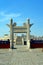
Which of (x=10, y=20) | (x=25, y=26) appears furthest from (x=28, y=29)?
(x=10, y=20)

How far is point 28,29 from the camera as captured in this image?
138ft

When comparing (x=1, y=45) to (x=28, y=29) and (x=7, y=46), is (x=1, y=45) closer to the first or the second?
(x=7, y=46)

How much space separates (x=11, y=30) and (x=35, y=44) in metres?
5.21

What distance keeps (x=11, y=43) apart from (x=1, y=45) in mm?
1917

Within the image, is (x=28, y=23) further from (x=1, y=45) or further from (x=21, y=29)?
(x=1, y=45)

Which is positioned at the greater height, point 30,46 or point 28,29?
point 28,29

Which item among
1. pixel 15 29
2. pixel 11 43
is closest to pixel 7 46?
pixel 11 43

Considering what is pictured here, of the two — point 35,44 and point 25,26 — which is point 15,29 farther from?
point 35,44

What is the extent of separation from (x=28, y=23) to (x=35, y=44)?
14.2 feet

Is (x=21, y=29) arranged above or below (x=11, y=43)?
above

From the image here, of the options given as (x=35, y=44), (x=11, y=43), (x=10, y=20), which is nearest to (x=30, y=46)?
(x=35, y=44)

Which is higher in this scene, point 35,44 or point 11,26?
point 11,26

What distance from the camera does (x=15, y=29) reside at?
41.9 m

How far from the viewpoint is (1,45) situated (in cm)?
4062
